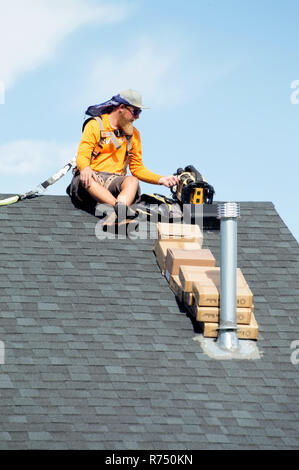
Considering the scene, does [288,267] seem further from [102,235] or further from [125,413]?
[125,413]

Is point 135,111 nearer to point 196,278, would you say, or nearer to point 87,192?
point 87,192

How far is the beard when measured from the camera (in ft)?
42.3

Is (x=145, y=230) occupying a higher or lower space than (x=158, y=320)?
higher

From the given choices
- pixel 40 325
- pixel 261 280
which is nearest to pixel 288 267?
pixel 261 280

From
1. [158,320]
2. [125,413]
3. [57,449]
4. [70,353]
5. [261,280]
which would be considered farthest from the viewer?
[261,280]

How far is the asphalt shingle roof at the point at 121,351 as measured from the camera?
9.40 meters

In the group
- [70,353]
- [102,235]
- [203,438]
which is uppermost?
[102,235]

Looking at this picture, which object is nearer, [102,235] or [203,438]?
[203,438]

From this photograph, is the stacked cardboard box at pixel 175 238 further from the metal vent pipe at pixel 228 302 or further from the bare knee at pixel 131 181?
the metal vent pipe at pixel 228 302

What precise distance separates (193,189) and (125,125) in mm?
1129

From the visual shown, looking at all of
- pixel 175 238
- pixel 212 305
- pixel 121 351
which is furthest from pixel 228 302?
pixel 175 238

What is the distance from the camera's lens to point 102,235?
1244 centimetres

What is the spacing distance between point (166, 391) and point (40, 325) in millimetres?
1529

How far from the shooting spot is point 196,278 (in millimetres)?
11133
